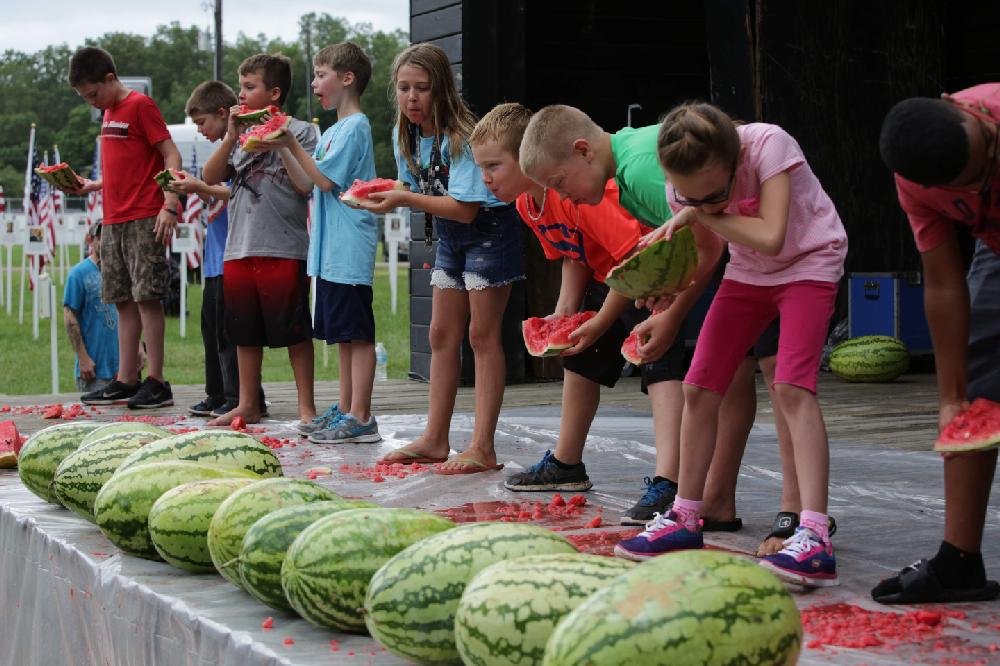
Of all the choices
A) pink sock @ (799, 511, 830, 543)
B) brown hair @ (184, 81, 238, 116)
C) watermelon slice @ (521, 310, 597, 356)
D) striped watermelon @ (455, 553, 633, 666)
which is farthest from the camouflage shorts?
striped watermelon @ (455, 553, 633, 666)

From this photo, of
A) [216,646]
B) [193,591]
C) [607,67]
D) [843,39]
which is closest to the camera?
[216,646]

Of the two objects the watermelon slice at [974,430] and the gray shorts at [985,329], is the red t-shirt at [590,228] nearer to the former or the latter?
the gray shorts at [985,329]

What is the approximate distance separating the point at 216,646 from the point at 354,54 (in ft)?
14.1

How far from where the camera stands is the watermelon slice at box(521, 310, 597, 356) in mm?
4621

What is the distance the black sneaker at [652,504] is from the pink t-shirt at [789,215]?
89cm

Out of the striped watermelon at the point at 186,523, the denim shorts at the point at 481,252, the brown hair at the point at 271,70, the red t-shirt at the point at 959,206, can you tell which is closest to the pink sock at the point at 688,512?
the red t-shirt at the point at 959,206

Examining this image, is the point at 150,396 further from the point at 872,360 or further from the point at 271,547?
the point at 271,547

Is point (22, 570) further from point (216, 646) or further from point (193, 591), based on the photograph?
point (216, 646)

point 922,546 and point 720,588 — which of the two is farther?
point 922,546

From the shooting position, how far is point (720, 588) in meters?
2.24

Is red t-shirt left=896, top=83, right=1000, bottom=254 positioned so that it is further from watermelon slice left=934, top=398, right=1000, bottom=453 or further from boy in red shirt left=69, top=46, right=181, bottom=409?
boy in red shirt left=69, top=46, right=181, bottom=409

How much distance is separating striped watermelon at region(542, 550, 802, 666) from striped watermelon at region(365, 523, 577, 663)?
0.44 m

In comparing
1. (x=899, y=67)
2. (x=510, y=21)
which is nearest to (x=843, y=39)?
(x=899, y=67)

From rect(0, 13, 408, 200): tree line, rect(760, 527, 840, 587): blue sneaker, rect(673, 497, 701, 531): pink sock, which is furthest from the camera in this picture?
rect(0, 13, 408, 200): tree line
